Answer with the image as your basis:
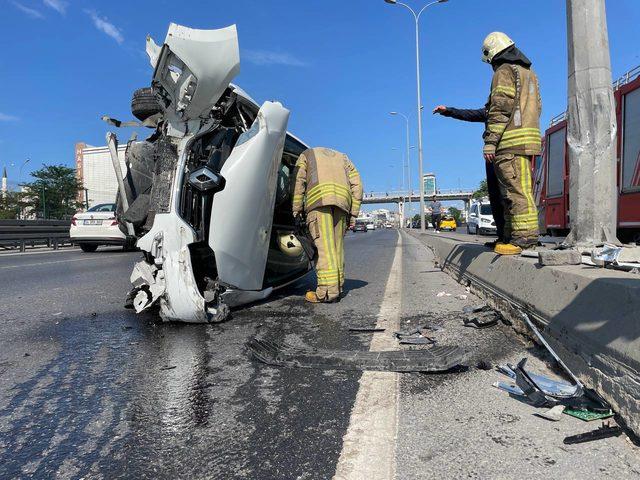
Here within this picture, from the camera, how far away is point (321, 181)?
4551 millimetres

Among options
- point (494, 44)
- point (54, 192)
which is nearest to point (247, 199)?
point (494, 44)

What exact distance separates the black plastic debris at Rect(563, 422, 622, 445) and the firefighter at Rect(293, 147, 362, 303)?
9.97ft

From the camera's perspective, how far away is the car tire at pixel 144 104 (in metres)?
4.07

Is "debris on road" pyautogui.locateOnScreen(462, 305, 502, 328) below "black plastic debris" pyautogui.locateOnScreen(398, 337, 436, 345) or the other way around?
the other way around

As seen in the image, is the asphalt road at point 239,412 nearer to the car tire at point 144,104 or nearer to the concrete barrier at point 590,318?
the concrete barrier at point 590,318

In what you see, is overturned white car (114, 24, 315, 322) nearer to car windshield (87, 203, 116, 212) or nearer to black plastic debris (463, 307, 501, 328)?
black plastic debris (463, 307, 501, 328)

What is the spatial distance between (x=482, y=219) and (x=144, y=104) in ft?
76.4

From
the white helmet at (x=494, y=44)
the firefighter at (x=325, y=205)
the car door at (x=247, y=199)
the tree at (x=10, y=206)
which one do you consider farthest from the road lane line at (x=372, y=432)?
the tree at (x=10, y=206)

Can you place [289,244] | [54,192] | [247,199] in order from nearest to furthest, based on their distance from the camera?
[247,199]
[289,244]
[54,192]

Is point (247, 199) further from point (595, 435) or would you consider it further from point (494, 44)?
point (595, 435)

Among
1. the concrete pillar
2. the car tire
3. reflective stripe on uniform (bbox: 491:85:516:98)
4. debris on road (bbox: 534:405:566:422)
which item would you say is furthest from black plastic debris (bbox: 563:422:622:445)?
the car tire

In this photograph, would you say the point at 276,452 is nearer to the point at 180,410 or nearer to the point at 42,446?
the point at 180,410

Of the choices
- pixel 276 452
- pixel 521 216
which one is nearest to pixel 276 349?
pixel 276 452

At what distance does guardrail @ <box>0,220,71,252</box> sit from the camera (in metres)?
14.6
